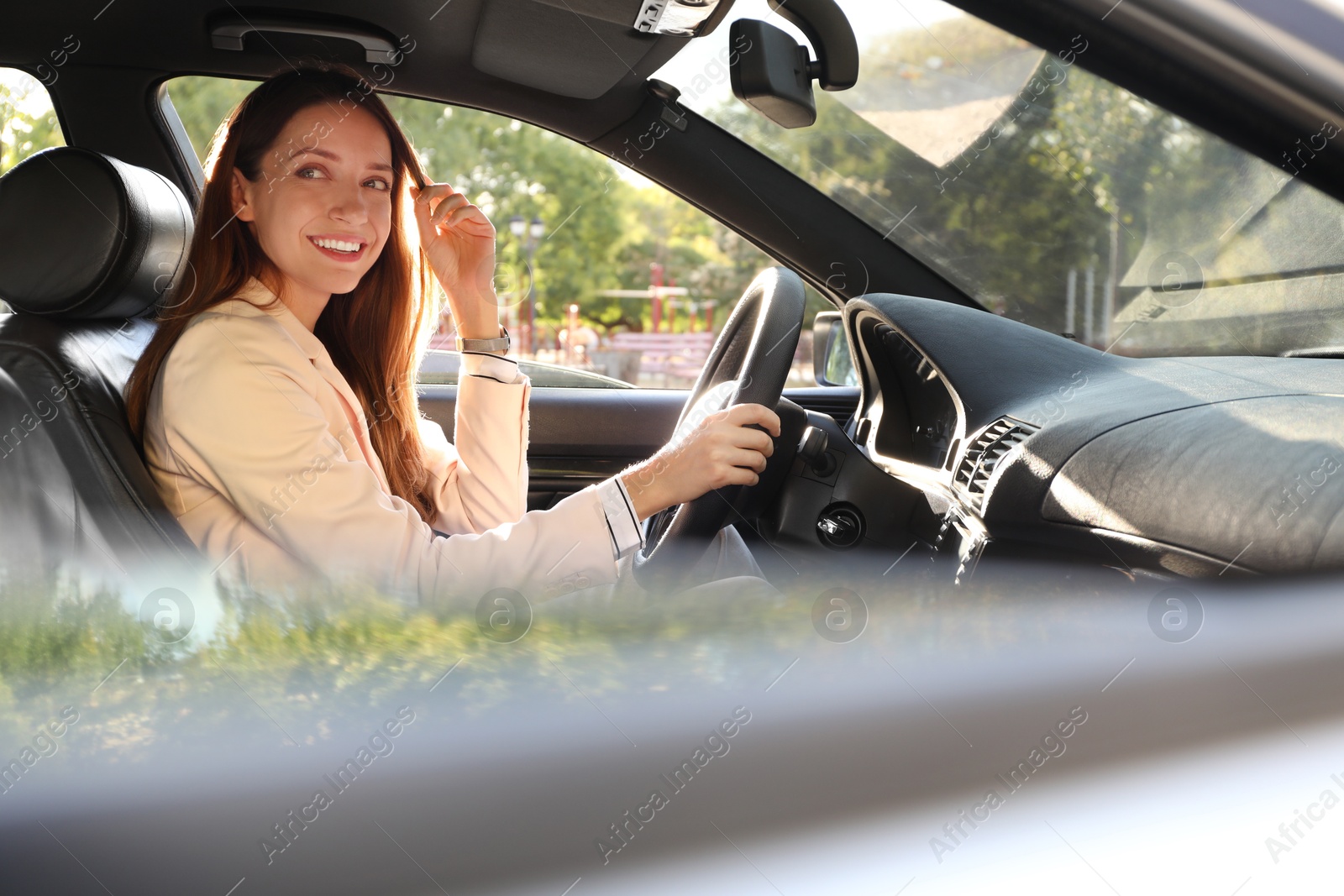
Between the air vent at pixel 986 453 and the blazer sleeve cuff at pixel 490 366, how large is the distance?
879 mm

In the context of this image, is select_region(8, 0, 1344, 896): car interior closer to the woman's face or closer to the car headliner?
the woman's face

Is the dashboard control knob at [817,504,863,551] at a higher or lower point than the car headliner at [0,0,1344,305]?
lower

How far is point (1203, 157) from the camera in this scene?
107 centimetres

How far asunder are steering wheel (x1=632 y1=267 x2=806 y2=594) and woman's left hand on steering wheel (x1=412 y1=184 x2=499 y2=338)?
418mm

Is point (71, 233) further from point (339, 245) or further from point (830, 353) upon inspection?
point (830, 353)

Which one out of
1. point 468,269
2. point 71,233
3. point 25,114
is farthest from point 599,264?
point 71,233

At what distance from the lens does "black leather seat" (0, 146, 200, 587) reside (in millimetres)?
875

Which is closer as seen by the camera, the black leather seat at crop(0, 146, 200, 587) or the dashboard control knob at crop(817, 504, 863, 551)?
the black leather seat at crop(0, 146, 200, 587)

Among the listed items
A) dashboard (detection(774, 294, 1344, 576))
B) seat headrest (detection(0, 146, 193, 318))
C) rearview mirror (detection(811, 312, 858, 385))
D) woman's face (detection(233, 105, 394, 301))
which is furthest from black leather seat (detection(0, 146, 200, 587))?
rearview mirror (detection(811, 312, 858, 385))

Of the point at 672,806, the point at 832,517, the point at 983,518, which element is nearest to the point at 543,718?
the point at 672,806

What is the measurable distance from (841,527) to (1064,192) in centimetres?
56

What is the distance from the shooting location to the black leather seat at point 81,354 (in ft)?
2.87

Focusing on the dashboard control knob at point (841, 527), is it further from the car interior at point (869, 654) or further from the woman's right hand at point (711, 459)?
the woman's right hand at point (711, 459)

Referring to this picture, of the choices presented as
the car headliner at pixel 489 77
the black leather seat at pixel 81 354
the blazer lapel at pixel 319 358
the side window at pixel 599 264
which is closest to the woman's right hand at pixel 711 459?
the blazer lapel at pixel 319 358
